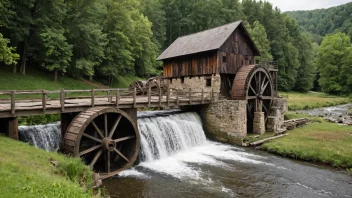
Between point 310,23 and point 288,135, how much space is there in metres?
126

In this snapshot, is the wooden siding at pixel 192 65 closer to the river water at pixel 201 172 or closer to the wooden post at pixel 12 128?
the river water at pixel 201 172

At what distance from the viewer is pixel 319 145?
45.4ft

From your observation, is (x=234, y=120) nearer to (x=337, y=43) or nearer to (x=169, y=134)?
(x=169, y=134)

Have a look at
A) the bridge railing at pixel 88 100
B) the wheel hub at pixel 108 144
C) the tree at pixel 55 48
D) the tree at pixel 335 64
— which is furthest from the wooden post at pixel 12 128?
the tree at pixel 335 64

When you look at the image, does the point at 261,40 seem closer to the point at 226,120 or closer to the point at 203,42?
the point at 203,42

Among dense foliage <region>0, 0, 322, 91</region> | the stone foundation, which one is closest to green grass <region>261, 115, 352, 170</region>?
the stone foundation

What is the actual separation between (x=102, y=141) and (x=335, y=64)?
54476mm

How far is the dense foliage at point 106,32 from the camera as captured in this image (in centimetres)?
2058

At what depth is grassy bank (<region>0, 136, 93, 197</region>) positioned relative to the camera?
4918 millimetres

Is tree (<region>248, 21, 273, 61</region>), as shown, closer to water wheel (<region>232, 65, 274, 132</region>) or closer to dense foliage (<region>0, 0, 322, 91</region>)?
dense foliage (<region>0, 0, 322, 91</region>)

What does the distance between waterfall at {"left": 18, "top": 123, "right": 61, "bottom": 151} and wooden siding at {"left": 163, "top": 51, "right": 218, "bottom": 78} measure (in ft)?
40.4

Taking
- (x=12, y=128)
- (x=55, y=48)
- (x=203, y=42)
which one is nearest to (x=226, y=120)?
(x=203, y=42)

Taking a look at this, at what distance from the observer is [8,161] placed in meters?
6.26

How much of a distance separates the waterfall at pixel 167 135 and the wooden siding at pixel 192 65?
4642mm
